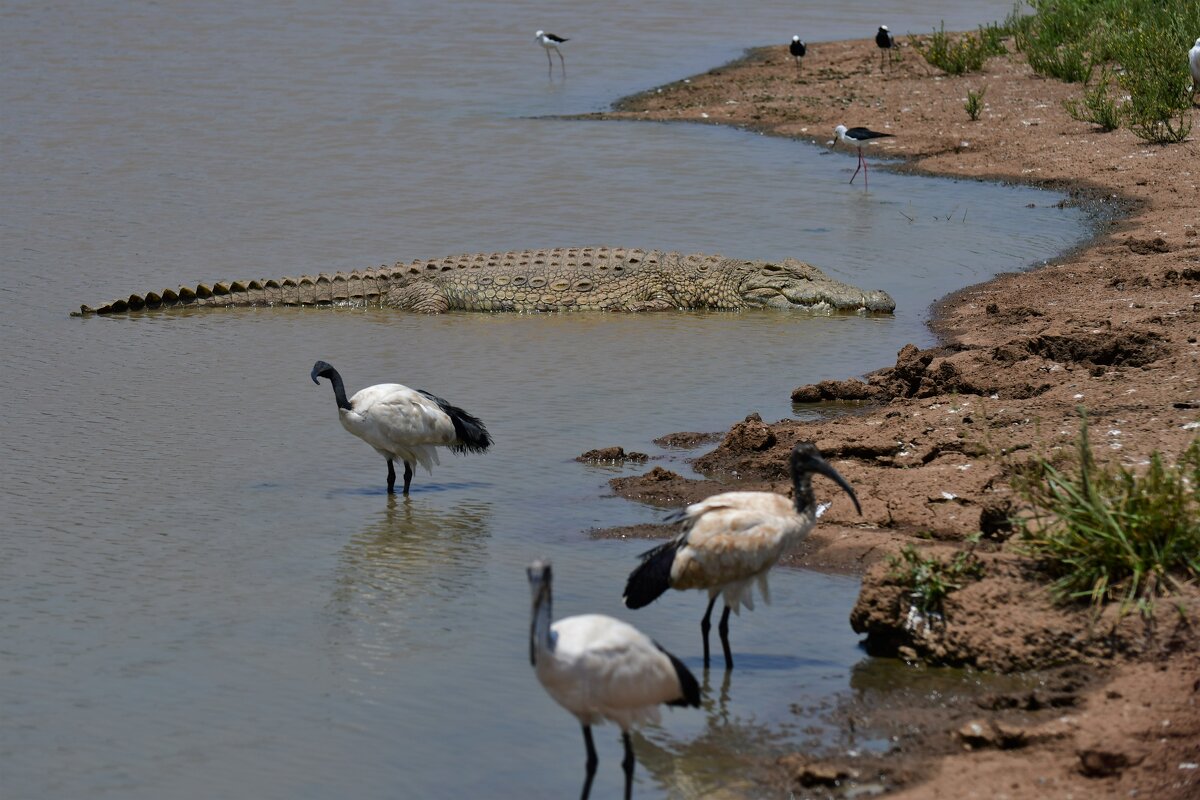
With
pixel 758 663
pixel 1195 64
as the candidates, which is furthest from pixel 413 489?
pixel 1195 64

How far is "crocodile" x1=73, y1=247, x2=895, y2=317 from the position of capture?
13.5 m

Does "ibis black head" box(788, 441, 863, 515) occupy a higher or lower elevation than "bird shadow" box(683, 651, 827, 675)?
higher

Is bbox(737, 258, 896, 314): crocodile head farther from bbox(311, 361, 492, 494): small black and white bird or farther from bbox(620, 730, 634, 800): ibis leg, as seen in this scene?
bbox(620, 730, 634, 800): ibis leg

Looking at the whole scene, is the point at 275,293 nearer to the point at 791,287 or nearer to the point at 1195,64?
the point at 791,287

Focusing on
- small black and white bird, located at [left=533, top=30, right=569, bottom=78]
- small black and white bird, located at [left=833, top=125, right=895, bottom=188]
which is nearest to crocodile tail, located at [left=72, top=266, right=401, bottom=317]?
small black and white bird, located at [left=833, top=125, right=895, bottom=188]

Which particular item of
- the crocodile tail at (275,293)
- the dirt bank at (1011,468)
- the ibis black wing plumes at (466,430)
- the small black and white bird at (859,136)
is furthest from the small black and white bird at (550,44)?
the ibis black wing plumes at (466,430)

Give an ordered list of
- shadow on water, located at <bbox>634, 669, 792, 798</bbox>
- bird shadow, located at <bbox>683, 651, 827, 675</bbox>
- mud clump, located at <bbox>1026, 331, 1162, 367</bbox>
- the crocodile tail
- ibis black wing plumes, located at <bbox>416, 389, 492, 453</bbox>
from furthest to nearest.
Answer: the crocodile tail < mud clump, located at <bbox>1026, 331, 1162, 367</bbox> < ibis black wing plumes, located at <bbox>416, 389, 492, 453</bbox> < bird shadow, located at <bbox>683, 651, 827, 675</bbox> < shadow on water, located at <bbox>634, 669, 792, 798</bbox>

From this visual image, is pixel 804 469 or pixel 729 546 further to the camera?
pixel 804 469

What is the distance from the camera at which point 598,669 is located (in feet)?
15.9

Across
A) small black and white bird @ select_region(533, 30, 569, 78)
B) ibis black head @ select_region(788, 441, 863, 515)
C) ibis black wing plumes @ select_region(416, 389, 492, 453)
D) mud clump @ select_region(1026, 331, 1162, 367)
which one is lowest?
ibis black wing plumes @ select_region(416, 389, 492, 453)

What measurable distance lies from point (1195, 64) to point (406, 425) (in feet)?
44.9

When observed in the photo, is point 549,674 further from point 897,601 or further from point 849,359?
point 849,359

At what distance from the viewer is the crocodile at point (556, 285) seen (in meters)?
13.5

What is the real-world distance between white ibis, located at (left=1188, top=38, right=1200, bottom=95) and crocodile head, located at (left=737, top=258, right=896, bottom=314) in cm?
748
